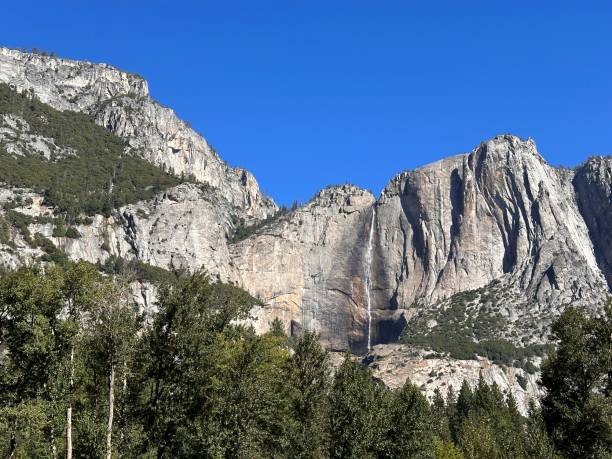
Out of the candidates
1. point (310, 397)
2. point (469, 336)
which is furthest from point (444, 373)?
point (310, 397)

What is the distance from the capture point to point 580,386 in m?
44.9

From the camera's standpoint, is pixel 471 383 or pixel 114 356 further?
pixel 471 383

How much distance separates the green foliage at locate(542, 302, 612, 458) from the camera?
4309cm

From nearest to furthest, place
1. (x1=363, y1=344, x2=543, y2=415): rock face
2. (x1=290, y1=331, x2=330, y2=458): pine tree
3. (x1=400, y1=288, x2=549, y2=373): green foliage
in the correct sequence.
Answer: (x1=290, y1=331, x2=330, y2=458): pine tree, (x1=363, y1=344, x2=543, y2=415): rock face, (x1=400, y1=288, x2=549, y2=373): green foliage

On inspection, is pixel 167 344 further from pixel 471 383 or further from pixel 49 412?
pixel 471 383

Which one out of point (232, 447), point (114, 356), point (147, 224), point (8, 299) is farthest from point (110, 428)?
point (147, 224)

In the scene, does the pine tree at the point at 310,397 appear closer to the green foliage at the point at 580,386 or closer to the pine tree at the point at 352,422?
the pine tree at the point at 352,422

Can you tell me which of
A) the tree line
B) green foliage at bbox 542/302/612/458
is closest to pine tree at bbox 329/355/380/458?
the tree line

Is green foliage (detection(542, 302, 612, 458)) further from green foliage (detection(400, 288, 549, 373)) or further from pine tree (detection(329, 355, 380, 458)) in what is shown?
green foliage (detection(400, 288, 549, 373))

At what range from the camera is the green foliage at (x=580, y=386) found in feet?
141

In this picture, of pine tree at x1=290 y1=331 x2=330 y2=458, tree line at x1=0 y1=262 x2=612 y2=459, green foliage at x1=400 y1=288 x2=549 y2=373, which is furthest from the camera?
green foliage at x1=400 y1=288 x2=549 y2=373

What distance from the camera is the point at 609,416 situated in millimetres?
42625

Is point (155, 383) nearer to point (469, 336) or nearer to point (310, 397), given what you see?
point (310, 397)

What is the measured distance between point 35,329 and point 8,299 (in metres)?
2.54
